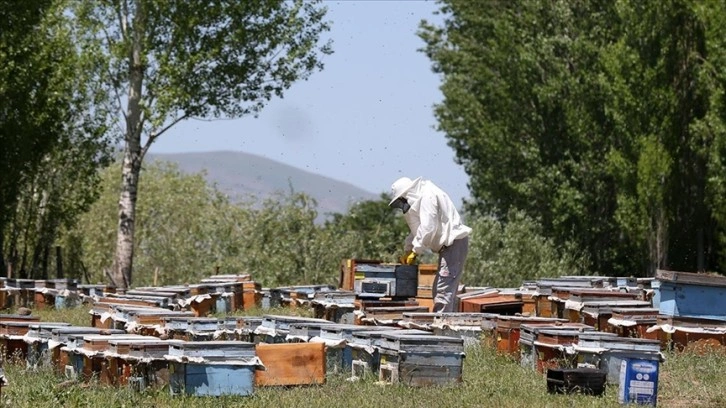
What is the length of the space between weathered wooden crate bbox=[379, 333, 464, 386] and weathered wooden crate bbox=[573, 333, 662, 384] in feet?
4.04

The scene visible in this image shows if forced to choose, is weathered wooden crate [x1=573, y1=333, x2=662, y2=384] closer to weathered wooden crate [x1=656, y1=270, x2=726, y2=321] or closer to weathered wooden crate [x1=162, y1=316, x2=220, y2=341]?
weathered wooden crate [x1=656, y1=270, x2=726, y2=321]

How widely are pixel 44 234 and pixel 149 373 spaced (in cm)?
3089

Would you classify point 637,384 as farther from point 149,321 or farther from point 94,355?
point 149,321

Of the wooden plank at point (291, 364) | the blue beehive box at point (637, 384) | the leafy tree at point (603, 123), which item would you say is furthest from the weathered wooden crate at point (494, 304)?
the leafy tree at point (603, 123)

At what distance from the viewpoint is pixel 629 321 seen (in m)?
15.5

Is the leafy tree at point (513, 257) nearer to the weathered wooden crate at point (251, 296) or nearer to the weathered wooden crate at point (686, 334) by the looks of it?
the weathered wooden crate at point (251, 296)

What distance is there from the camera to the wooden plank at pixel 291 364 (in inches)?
489

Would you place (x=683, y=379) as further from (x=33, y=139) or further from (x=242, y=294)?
(x=33, y=139)

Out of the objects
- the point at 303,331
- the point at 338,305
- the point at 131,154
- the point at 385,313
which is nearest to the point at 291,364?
the point at 303,331

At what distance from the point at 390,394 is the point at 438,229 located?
634 centimetres

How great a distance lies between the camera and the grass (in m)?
11.2

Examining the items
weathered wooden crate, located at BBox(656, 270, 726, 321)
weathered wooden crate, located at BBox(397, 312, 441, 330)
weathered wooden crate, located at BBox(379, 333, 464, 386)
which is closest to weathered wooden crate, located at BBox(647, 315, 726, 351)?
weathered wooden crate, located at BBox(656, 270, 726, 321)

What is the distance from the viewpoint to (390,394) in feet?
38.7

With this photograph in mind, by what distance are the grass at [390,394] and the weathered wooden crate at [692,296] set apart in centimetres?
249
